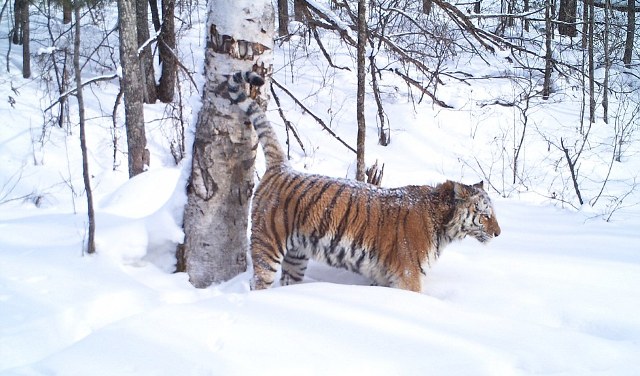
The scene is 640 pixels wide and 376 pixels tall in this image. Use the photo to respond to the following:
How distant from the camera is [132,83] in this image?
619cm

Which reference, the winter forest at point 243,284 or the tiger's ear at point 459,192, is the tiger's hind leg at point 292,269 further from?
the tiger's ear at point 459,192

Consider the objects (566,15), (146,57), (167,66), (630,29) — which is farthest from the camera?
(630,29)

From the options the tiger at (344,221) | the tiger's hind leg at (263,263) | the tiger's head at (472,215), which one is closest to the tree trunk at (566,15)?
the tiger's head at (472,215)

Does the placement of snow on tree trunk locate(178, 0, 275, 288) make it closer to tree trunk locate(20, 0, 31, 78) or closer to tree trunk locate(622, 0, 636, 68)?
tree trunk locate(20, 0, 31, 78)

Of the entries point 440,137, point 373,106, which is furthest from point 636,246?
point 373,106

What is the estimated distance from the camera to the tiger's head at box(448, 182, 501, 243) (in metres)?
3.66

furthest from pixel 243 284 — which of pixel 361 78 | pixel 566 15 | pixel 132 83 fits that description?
pixel 566 15

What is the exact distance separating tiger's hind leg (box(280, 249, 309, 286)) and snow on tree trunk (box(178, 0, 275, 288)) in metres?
0.32

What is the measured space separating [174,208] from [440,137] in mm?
7812

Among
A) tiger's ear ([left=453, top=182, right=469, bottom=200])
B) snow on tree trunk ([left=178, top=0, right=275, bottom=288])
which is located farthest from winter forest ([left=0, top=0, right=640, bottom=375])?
tiger's ear ([left=453, top=182, right=469, bottom=200])

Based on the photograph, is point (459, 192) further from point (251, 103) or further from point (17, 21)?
point (17, 21)

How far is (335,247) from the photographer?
3500mm

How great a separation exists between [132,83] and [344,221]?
406 centimetres

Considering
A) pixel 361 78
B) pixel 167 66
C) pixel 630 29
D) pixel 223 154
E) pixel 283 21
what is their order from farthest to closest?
pixel 630 29
pixel 283 21
pixel 167 66
pixel 361 78
pixel 223 154
